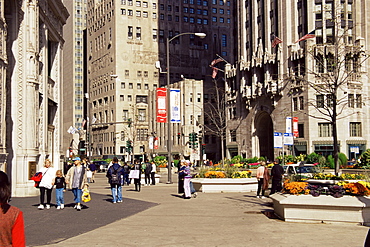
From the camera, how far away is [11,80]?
996 inches

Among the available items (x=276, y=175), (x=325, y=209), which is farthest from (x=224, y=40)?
(x=325, y=209)

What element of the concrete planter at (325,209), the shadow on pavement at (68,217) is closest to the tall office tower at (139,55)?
the shadow on pavement at (68,217)

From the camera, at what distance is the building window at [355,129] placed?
63344 mm

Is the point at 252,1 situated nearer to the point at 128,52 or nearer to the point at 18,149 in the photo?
the point at 128,52

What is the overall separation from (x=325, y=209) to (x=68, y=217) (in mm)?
8117

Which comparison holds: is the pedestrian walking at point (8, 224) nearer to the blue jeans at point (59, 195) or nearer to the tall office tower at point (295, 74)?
the blue jeans at point (59, 195)

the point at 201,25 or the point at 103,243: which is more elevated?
the point at 201,25

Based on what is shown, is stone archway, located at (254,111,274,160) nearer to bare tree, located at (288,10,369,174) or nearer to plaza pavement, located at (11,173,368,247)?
bare tree, located at (288,10,369,174)

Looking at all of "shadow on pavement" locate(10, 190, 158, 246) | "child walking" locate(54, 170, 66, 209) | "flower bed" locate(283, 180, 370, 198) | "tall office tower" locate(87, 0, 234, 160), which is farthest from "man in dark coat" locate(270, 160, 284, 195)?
"tall office tower" locate(87, 0, 234, 160)

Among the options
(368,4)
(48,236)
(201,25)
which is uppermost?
(201,25)

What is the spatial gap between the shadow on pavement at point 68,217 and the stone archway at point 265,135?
5391 centimetres

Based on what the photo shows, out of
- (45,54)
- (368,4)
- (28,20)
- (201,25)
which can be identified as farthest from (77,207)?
(201,25)

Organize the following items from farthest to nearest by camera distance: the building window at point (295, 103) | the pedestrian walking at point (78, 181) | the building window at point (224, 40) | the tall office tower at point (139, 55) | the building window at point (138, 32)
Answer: the building window at point (224, 40) < the building window at point (138, 32) < the tall office tower at point (139, 55) < the building window at point (295, 103) < the pedestrian walking at point (78, 181)

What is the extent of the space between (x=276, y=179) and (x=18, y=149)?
1279 centimetres
